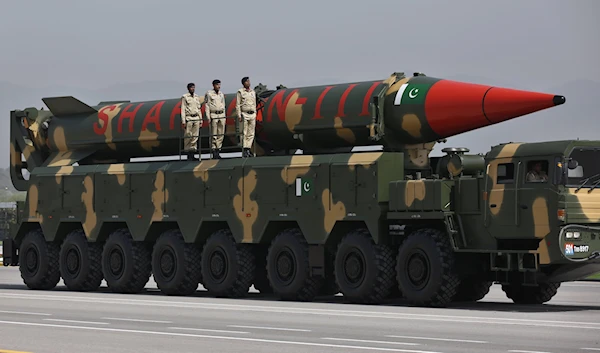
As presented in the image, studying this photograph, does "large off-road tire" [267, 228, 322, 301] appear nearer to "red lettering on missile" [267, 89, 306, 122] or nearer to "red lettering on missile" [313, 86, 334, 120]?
"red lettering on missile" [313, 86, 334, 120]

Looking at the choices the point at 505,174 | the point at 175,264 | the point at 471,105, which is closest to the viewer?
the point at 505,174

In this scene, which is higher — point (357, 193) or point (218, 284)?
point (357, 193)

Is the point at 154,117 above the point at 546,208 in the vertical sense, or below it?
above

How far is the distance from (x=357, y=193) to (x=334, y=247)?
4.71ft

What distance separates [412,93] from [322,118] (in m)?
2.17

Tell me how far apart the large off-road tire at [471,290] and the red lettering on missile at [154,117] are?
8.56m

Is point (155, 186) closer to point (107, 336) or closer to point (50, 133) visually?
point (50, 133)

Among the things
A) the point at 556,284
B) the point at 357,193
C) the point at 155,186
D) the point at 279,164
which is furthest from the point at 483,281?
the point at 155,186

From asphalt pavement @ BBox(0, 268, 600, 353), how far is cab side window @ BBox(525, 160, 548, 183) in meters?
2.26

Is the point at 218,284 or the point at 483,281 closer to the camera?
the point at 483,281

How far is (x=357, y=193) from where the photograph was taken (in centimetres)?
2436

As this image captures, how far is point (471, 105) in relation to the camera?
77.7ft

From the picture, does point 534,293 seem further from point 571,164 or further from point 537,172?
point 571,164

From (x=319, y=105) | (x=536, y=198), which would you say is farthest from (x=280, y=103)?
(x=536, y=198)
